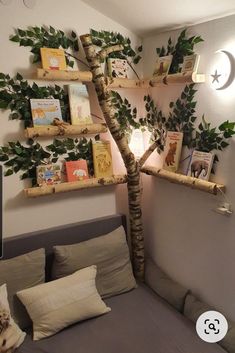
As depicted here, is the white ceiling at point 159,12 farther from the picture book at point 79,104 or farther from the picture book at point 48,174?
the picture book at point 48,174

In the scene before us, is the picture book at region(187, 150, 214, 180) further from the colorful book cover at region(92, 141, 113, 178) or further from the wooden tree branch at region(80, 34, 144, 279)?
the colorful book cover at region(92, 141, 113, 178)

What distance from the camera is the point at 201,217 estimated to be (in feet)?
6.76

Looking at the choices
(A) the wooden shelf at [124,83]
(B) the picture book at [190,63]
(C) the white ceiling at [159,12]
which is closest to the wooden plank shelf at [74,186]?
(A) the wooden shelf at [124,83]

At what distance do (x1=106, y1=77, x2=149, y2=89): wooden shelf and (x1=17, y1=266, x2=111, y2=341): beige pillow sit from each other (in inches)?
51.7

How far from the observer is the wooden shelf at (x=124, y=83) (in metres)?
2.21

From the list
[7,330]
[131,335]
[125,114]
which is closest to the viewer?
[7,330]

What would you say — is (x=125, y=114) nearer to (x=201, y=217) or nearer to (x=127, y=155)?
(x=127, y=155)

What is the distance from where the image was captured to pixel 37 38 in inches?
79.7

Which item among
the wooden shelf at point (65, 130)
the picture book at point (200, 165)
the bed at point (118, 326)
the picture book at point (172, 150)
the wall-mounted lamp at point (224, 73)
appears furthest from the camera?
the picture book at point (172, 150)

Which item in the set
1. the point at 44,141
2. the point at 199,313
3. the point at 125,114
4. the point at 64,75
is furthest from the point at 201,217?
the point at 64,75

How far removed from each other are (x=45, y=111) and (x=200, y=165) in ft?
3.49

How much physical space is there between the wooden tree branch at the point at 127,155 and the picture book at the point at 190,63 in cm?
53

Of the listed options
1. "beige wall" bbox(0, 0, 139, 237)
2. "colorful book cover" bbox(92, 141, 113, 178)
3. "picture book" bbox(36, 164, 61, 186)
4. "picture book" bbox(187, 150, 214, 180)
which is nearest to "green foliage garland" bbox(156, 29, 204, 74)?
"beige wall" bbox(0, 0, 139, 237)

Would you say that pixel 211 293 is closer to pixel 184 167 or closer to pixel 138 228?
pixel 138 228
